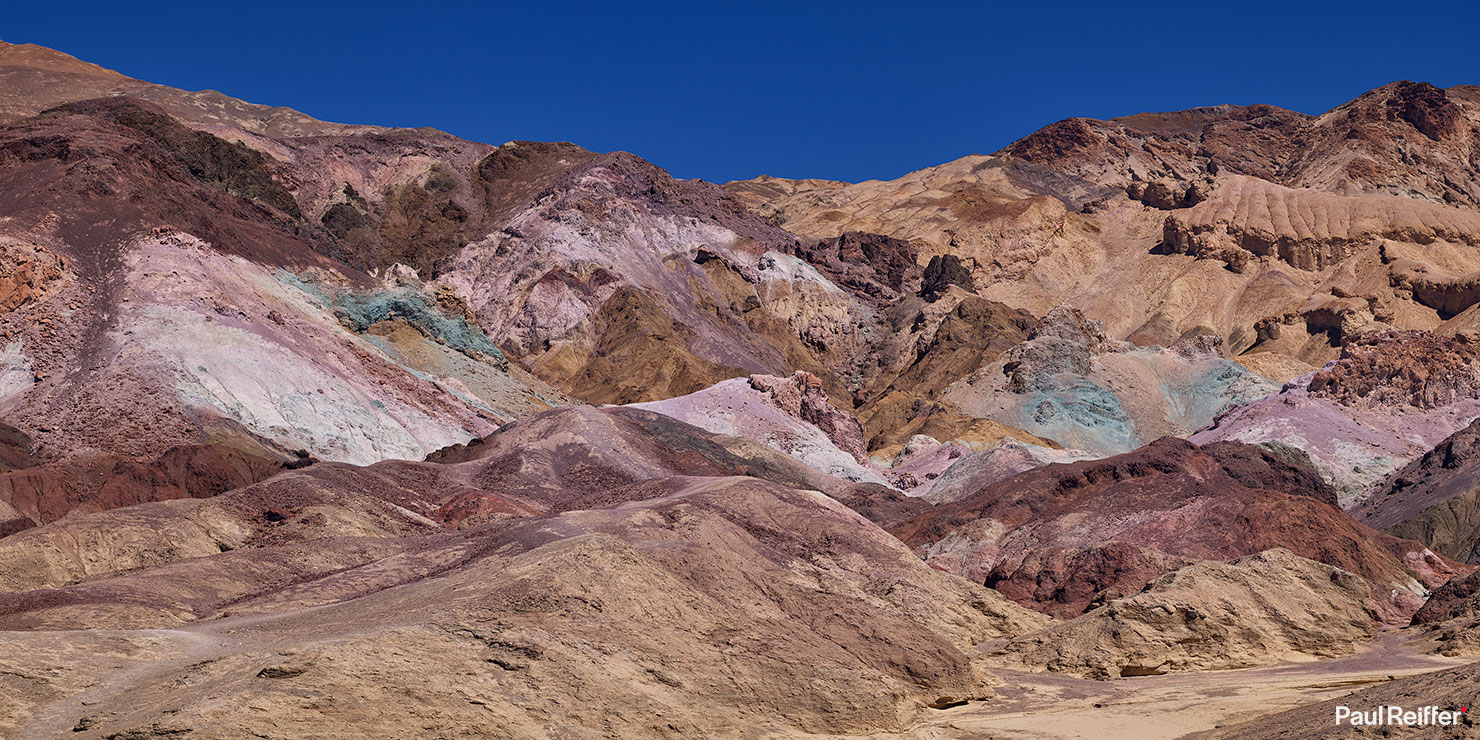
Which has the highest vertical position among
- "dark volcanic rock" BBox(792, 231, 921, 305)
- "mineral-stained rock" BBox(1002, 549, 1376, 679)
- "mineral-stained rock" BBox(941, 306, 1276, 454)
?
"dark volcanic rock" BBox(792, 231, 921, 305)

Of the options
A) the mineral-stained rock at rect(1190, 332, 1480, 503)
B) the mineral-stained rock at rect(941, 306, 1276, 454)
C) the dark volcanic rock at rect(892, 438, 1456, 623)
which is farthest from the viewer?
the mineral-stained rock at rect(941, 306, 1276, 454)

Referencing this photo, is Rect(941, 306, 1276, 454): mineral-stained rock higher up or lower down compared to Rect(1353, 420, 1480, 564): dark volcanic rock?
higher up

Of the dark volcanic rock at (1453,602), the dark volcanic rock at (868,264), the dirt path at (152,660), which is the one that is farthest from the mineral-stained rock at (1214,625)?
the dark volcanic rock at (868,264)

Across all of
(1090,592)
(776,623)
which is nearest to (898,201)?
(1090,592)

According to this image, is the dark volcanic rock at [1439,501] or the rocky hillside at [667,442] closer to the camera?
the rocky hillside at [667,442]

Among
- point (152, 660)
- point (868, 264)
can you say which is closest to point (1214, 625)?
point (152, 660)

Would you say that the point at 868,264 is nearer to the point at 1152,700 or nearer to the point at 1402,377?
the point at 1402,377

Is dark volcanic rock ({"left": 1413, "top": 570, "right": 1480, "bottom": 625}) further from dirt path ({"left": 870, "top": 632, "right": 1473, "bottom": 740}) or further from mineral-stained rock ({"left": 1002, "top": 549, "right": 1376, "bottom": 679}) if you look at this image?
dirt path ({"left": 870, "top": 632, "right": 1473, "bottom": 740})

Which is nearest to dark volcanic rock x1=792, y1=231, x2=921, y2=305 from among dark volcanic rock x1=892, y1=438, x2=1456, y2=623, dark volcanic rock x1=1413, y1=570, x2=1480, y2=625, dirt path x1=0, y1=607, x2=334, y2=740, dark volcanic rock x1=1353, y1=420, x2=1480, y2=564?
dark volcanic rock x1=1353, y1=420, x2=1480, y2=564

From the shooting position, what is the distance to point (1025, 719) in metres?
21.0

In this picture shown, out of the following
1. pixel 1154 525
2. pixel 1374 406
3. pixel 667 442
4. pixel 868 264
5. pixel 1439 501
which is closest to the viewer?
pixel 1154 525

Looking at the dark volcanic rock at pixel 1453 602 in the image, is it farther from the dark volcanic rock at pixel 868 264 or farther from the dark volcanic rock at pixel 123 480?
the dark volcanic rock at pixel 868 264

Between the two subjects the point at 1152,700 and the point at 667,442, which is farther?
the point at 667,442

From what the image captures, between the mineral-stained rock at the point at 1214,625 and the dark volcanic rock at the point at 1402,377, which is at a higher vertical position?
the dark volcanic rock at the point at 1402,377
